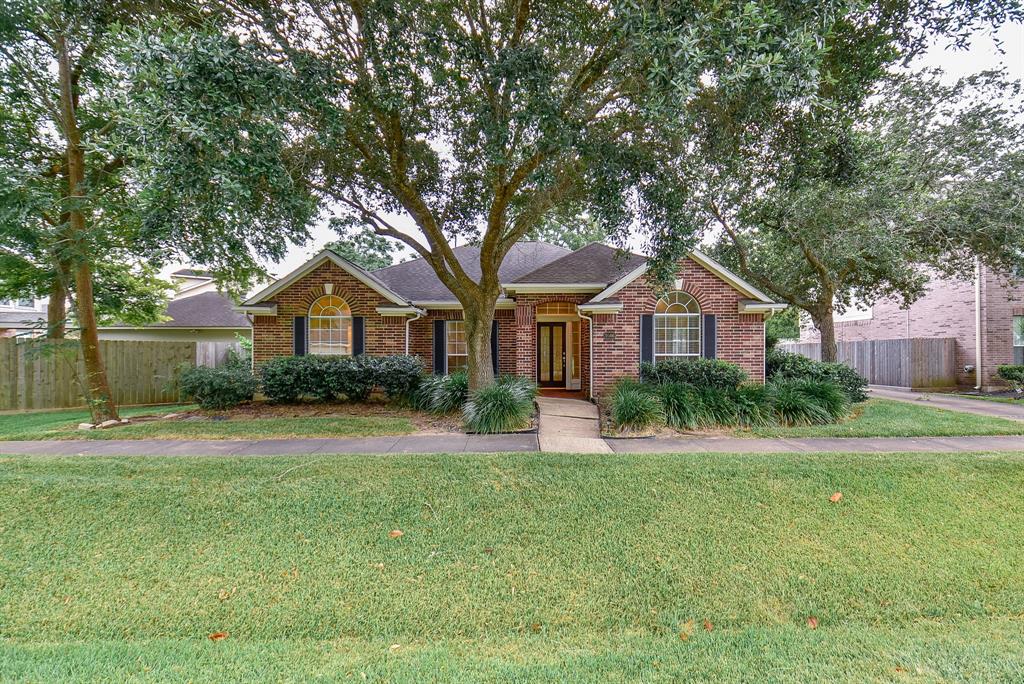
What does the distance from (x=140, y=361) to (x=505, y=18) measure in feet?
44.1

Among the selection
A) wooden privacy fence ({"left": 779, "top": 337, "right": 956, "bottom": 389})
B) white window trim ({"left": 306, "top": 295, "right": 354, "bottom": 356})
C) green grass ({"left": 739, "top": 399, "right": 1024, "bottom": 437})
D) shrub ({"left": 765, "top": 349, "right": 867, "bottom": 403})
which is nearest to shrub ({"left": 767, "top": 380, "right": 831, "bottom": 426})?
green grass ({"left": 739, "top": 399, "right": 1024, "bottom": 437})

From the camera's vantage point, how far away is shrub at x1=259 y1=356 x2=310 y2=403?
35.0 ft

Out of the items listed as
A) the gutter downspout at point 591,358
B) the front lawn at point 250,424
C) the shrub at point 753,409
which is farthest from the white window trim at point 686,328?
the front lawn at point 250,424

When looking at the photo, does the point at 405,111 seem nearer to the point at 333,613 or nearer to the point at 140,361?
the point at 333,613

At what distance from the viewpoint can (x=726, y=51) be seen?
15.5ft

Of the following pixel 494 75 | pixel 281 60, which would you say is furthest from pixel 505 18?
pixel 281 60

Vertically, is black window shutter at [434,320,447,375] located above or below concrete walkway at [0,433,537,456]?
above

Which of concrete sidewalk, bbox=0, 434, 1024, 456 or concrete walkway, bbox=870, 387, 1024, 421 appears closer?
concrete sidewalk, bbox=0, 434, 1024, 456

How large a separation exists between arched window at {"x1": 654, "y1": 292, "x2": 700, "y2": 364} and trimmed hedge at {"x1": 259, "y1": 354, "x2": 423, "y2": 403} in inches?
257

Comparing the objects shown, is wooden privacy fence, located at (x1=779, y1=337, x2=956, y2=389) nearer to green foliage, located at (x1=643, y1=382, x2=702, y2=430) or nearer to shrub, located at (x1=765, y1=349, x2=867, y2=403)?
shrub, located at (x1=765, y1=349, x2=867, y2=403)

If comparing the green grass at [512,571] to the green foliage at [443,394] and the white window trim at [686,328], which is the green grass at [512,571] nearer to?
the green foliage at [443,394]

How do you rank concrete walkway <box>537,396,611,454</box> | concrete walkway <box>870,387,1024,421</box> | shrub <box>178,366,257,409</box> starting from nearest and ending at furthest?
concrete walkway <box>537,396,611,454</box>, concrete walkway <box>870,387,1024,421</box>, shrub <box>178,366,257,409</box>

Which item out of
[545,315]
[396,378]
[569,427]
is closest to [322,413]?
[396,378]

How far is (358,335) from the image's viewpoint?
12242 millimetres
